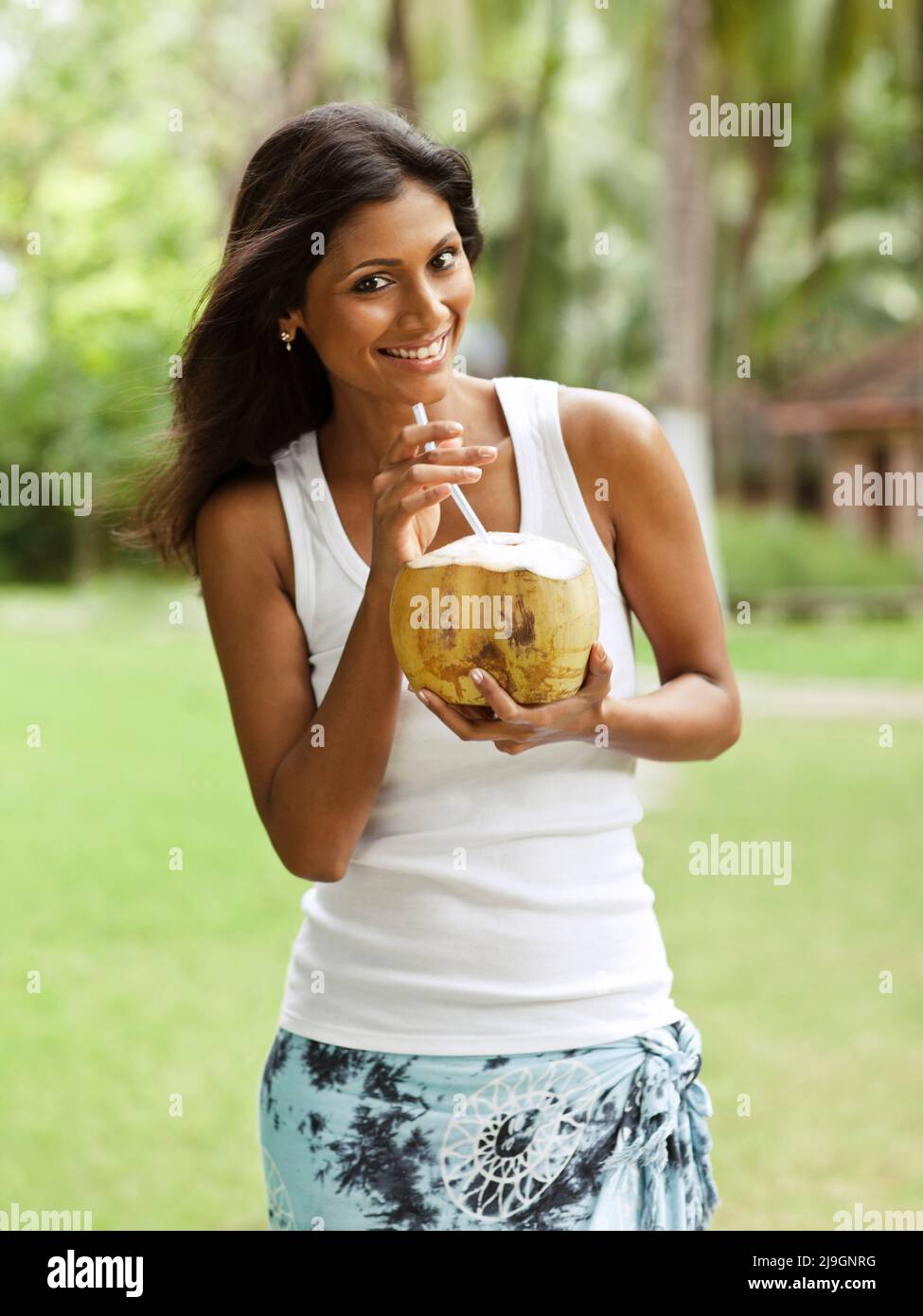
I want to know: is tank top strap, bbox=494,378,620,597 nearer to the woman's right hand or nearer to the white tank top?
the white tank top

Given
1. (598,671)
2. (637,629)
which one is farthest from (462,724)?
(637,629)

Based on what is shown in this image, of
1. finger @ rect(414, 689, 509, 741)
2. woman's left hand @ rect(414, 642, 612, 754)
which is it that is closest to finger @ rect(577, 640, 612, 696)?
woman's left hand @ rect(414, 642, 612, 754)

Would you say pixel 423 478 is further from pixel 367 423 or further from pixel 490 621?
pixel 367 423

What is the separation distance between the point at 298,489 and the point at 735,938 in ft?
16.5

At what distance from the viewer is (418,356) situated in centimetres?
166

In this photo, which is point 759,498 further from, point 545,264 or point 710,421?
point 545,264

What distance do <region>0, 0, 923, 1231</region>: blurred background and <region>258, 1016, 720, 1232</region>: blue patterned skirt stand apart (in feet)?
2.87

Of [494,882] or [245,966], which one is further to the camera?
[245,966]

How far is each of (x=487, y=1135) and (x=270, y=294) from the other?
95 cm

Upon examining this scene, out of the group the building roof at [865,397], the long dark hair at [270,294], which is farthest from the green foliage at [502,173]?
the long dark hair at [270,294]

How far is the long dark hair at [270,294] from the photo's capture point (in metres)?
1.68

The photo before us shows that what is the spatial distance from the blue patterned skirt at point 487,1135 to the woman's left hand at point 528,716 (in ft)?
1.17

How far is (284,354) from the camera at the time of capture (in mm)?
1905

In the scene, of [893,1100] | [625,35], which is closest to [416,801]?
[893,1100]
